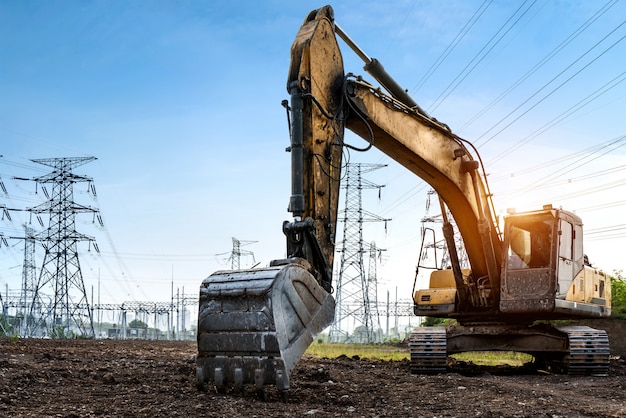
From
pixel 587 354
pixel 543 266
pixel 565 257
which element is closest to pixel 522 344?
pixel 587 354

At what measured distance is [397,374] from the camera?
10.8 meters

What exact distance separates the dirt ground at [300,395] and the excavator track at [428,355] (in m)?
0.58

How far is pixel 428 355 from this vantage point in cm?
1116

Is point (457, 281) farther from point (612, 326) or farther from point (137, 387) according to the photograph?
point (612, 326)

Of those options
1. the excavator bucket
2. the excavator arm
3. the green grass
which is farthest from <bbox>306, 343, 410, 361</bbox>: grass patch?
the excavator bucket

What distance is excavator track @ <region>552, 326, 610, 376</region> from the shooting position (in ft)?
36.2

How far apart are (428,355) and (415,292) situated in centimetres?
163

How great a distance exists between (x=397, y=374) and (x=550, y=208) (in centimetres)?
368

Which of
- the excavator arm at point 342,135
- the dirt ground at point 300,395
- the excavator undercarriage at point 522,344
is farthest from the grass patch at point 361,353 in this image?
the dirt ground at point 300,395

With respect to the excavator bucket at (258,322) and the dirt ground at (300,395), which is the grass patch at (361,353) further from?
the excavator bucket at (258,322)

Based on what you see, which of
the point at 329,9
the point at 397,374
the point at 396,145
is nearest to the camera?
the point at 329,9

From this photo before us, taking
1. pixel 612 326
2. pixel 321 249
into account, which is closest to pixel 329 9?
pixel 321 249

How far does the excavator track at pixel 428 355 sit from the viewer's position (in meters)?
11.2

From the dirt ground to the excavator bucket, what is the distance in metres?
0.27
